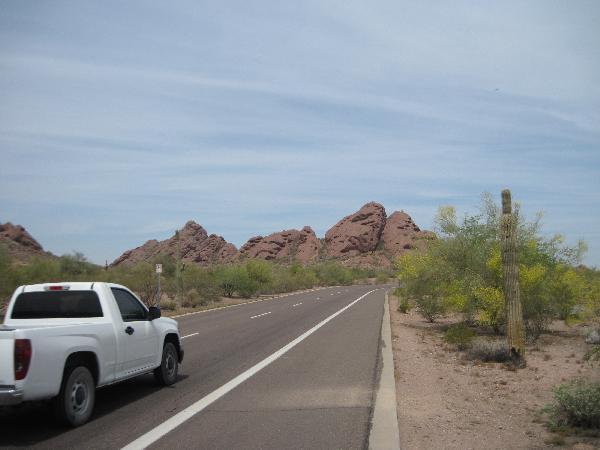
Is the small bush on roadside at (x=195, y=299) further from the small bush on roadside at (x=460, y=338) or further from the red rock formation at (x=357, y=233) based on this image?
the red rock formation at (x=357, y=233)

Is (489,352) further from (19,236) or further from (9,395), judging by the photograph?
(19,236)

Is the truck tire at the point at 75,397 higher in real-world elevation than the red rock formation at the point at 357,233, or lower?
lower

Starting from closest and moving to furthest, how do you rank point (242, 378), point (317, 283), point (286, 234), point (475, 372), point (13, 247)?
1. point (242, 378)
2. point (475, 372)
3. point (13, 247)
4. point (317, 283)
5. point (286, 234)

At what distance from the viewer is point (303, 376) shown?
11398mm

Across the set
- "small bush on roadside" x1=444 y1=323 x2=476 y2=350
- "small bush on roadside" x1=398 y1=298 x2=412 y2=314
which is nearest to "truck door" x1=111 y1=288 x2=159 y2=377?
"small bush on roadside" x1=444 y1=323 x2=476 y2=350

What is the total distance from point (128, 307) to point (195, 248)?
164995 mm

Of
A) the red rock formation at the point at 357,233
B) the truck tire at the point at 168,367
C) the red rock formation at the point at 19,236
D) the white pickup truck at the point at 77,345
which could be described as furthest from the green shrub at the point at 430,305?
the red rock formation at the point at 357,233

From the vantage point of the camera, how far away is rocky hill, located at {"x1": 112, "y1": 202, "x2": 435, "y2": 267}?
538 feet

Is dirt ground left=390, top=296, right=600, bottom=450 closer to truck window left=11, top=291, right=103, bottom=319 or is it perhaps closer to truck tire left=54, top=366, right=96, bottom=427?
truck tire left=54, top=366, right=96, bottom=427

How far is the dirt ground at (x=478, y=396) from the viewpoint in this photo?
7.14 m

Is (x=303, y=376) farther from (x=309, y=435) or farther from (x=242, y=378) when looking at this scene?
(x=309, y=435)

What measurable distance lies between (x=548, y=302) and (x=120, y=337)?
1384 cm

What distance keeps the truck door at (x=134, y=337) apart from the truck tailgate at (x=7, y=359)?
2.08 m

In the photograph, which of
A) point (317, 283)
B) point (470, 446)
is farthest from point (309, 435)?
point (317, 283)
